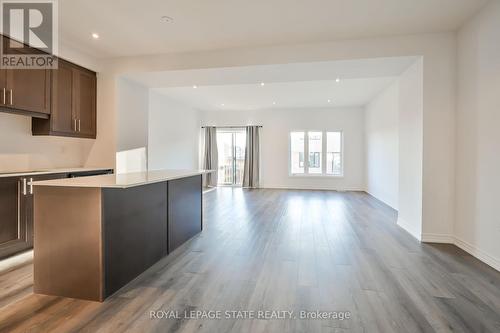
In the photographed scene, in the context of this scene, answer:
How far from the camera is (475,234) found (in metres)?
2.92

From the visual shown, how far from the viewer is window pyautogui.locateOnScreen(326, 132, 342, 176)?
8.58 metres

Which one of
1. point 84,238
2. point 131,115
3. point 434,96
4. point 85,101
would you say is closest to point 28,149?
point 85,101

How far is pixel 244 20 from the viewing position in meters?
3.09

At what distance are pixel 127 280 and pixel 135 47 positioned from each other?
3328 mm

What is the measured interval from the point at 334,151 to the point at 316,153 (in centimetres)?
59

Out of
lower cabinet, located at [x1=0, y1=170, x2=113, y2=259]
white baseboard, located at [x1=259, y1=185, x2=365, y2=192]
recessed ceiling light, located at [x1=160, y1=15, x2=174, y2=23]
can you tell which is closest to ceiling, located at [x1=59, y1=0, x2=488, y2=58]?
recessed ceiling light, located at [x1=160, y1=15, x2=174, y2=23]

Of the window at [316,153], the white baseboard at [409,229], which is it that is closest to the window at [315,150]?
the window at [316,153]

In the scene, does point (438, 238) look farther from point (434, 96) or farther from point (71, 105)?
point (71, 105)

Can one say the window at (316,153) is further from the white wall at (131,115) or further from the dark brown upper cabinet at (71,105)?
the dark brown upper cabinet at (71,105)

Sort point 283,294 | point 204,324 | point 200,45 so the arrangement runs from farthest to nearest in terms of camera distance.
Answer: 1. point 200,45
2. point 283,294
3. point 204,324

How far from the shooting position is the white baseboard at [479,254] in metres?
2.59

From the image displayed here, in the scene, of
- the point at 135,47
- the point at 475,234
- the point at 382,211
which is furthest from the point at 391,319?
the point at 135,47

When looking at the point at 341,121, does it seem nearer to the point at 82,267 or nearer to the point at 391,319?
the point at 391,319

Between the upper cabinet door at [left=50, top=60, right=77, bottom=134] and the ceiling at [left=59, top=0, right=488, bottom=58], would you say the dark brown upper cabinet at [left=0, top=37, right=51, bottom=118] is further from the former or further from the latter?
the ceiling at [left=59, top=0, right=488, bottom=58]
